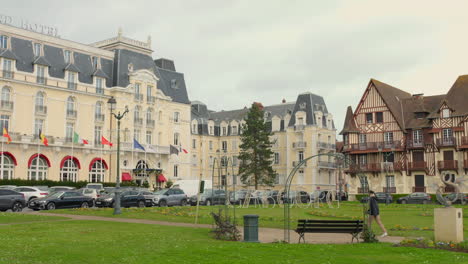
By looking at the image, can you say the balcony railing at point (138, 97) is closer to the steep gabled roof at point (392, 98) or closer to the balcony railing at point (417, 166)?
the steep gabled roof at point (392, 98)

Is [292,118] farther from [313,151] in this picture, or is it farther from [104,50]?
[104,50]

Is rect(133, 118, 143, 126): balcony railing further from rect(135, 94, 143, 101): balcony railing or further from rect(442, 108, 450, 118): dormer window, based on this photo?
rect(442, 108, 450, 118): dormer window

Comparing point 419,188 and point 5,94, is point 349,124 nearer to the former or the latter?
point 419,188

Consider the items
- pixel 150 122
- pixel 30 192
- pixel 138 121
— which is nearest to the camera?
pixel 30 192

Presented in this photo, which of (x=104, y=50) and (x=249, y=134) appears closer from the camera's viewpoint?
(x=104, y=50)

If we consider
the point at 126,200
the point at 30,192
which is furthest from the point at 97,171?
the point at 126,200

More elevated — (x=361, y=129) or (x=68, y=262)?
(x=361, y=129)

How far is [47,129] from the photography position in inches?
2226

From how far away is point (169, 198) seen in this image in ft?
136

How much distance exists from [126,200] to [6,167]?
65.0 feet

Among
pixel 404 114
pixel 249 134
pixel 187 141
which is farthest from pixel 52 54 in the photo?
pixel 404 114

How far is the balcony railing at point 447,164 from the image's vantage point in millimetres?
56500

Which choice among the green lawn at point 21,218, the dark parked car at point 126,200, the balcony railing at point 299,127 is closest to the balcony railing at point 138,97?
the balcony railing at point 299,127

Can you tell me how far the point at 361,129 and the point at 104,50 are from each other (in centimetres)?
3312
